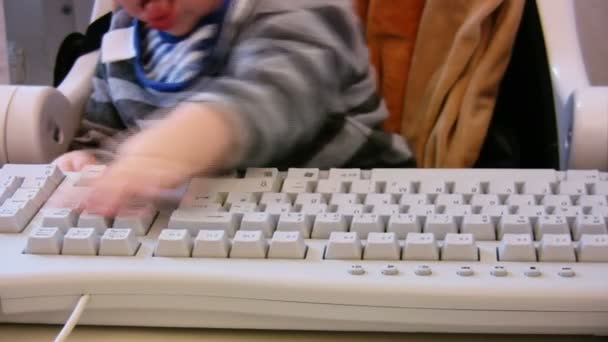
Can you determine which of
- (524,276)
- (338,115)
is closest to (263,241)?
(524,276)

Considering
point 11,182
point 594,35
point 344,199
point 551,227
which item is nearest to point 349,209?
point 344,199

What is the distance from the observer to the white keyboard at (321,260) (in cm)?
39

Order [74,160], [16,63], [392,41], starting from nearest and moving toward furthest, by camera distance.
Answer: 1. [74,160]
2. [392,41]
3. [16,63]

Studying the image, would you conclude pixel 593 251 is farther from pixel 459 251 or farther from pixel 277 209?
pixel 277 209

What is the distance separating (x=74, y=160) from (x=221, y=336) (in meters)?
0.26

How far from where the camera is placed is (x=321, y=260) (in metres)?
0.42

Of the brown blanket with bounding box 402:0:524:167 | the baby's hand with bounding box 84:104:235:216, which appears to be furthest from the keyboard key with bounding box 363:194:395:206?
the brown blanket with bounding box 402:0:524:167

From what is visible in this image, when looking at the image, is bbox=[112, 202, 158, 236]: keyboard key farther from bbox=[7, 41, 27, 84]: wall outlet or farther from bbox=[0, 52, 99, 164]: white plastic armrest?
bbox=[7, 41, 27, 84]: wall outlet

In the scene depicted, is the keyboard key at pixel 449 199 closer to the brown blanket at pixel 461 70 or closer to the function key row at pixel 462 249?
the function key row at pixel 462 249

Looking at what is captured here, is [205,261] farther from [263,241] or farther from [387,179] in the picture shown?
[387,179]

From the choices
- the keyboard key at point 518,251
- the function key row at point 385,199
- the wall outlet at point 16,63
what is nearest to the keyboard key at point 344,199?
the function key row at point 385,199

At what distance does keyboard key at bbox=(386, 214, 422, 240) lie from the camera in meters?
0.43

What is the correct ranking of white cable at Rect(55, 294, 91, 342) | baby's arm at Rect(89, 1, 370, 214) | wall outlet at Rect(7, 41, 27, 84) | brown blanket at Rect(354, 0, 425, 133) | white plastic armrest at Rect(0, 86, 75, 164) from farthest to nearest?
wall outlet at Rect(7, 41, 27, 84), brown blanket at Rect(354, 0, 425, 133), white plastic armrest at Rect(0, 86, 75, 164), baby's arm at Rect(89, 1, 370, 214), white cable at Rect(55, 294, 91, 342)

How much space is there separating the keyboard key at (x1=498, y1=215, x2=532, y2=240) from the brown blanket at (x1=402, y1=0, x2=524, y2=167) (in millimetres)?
228
